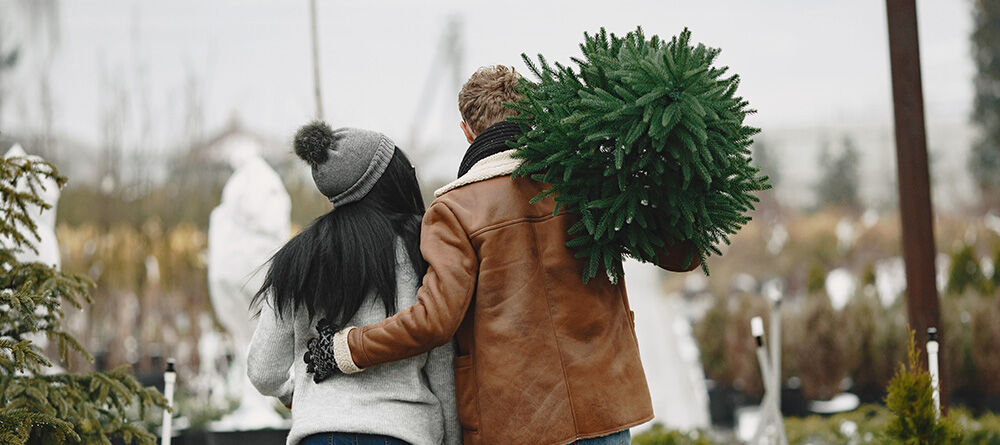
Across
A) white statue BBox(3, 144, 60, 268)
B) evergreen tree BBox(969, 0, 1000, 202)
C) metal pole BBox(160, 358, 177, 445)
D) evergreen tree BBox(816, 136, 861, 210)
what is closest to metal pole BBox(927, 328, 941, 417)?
metal pole BBox(160, 358, 177, 445)

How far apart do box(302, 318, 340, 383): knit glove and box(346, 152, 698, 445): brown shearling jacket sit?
6 centimetres

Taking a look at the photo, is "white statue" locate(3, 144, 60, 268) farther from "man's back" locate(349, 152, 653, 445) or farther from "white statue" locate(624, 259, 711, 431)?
"white statue" locate(624, 259, 711, 431)

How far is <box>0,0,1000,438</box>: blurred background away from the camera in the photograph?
7582mm

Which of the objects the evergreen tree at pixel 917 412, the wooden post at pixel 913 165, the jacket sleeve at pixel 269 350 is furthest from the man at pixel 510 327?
the wooden post at pixel 913 165

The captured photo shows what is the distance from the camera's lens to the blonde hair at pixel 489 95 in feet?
7.99

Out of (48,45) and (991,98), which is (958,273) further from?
(48,45)

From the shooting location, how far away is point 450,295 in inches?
86.1

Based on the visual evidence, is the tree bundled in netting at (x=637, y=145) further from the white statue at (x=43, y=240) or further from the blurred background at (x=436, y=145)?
the blurred background at (x=436, y=145)

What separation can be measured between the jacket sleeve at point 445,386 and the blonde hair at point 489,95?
1.66 ft

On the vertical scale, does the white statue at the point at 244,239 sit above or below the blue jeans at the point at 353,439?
above

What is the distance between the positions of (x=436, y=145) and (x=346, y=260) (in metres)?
8.70

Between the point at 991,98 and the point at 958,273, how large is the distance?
7.55 metres

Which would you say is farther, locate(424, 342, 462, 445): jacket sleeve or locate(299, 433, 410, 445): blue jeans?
locate(424, 342, 462, 445): jacket sleeve

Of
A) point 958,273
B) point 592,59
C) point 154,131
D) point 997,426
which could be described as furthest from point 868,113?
point 592,59
